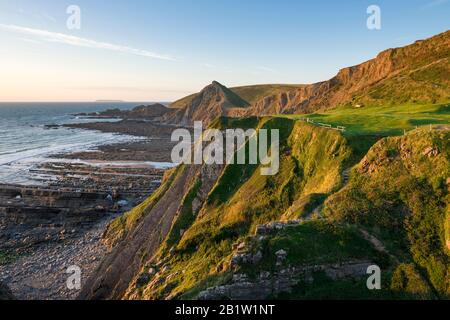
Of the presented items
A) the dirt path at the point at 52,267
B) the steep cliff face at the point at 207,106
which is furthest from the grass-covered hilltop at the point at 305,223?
the steep cliff face at the point at 207,106

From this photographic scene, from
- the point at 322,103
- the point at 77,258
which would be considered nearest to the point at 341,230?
the point at 77,258

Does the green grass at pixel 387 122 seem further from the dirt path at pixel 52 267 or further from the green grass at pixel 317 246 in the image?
the dirt path at pixel 52 267

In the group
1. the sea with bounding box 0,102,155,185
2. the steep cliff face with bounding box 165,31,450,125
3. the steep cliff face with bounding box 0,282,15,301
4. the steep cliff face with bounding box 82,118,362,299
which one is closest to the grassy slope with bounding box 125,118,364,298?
the steep cliff face with bounding box 82,118,362,299

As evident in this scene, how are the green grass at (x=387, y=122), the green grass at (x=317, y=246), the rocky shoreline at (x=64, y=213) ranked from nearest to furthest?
the green grass at (x=317, y=246) → the green grass at (x=387, y=122) → the rocky shoreline at (x=64, y=213)

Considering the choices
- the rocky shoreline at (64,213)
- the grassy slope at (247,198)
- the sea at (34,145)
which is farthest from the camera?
the sea at (34,145)

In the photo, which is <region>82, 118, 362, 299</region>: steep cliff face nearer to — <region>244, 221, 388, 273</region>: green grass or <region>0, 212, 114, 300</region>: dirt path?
<region>244, 221, 388, 273</region>: green grass

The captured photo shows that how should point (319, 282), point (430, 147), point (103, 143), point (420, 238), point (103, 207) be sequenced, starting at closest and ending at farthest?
point (319, 282)
point (420, 238)
point (430, 147)
point (103, 207)
point (103, 143)
